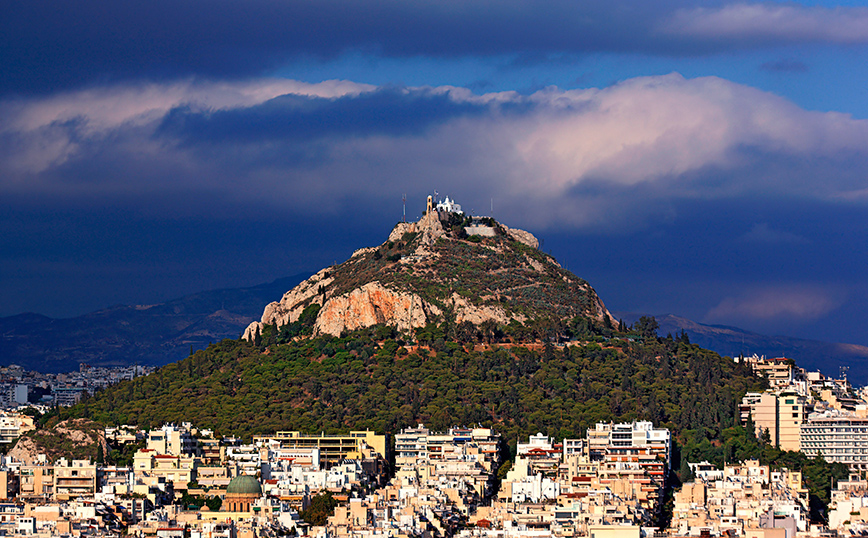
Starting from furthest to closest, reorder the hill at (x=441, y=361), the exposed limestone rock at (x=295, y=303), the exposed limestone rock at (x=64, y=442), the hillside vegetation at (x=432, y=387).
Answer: the exposed limestone rock at (x=295, y=303)
the hill at (x=441, y=361)
the hillside vegetation at (x=432, y=387)
the exposed limestone rock at (x=64, y=442)

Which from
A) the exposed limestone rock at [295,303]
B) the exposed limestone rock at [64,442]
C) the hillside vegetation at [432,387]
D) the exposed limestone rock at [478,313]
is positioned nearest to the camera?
the exposed limestone rock at [64,442]

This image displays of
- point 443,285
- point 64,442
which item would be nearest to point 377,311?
point 443,285

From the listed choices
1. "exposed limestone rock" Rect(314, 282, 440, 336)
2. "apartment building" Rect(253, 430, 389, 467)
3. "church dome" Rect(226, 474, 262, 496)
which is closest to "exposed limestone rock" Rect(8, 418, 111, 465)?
"apartment building" Rect(253, 430, 389, 467)

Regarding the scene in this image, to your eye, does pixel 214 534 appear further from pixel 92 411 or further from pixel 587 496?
pixel 92 411

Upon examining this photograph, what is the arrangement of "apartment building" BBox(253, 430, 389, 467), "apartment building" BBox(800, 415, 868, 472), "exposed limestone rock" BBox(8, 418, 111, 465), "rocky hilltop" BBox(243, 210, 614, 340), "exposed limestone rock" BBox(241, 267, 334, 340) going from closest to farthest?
"apartment building" BBox(253, 430, 389, 467), "apartment building" BBox(800, 415, 868, 472), "exposed limestone rock" BBox(8, 418, 111, 465), "rocky hilltop" BBox(243, 210, 614, 340), "exposed limestone rock" BBox(241, 267, 334, 340)

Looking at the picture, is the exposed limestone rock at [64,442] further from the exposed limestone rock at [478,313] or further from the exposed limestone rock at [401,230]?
the exposed limestone rock at [401,230]

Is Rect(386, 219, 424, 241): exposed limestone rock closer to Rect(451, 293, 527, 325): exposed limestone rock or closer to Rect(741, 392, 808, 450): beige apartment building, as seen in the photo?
Rect(451, 293, 527, 325): exposed limestone rock

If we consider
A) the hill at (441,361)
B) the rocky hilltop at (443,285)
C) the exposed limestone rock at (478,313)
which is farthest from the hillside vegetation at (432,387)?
the exposed limestone rock at (478,313)

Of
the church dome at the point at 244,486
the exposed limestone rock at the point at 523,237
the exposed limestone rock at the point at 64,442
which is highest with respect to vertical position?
the exposed limestone rock at the point at 523,237
